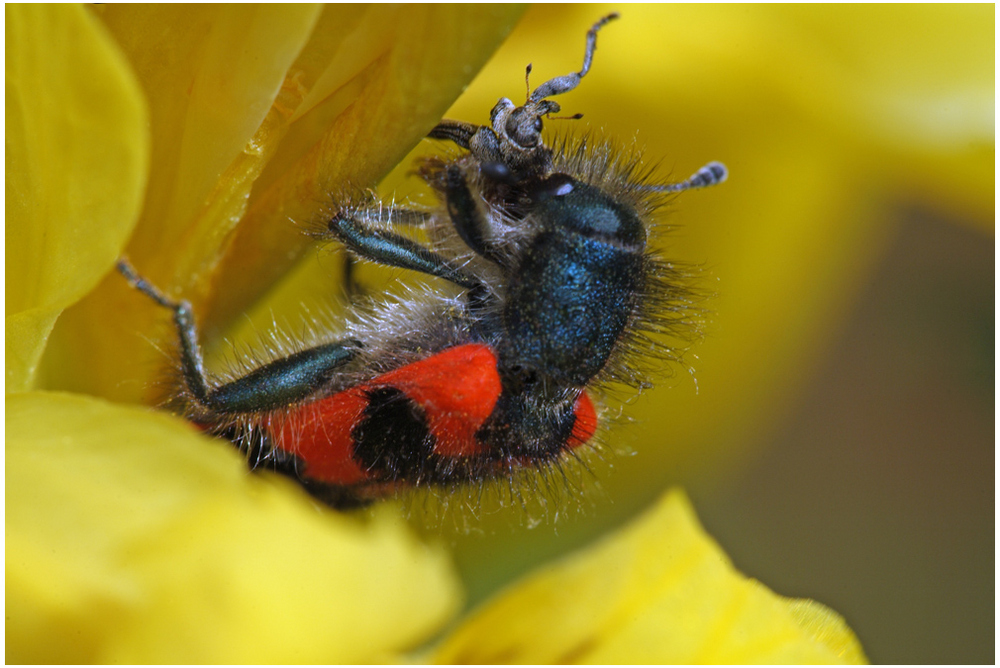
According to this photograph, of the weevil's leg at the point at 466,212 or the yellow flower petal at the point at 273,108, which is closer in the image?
the yellow flower petal at the point at 273,108

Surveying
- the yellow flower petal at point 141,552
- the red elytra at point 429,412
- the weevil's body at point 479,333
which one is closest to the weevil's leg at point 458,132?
the weevil's body at point 479,333

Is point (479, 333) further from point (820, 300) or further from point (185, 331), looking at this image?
point (820, 300)

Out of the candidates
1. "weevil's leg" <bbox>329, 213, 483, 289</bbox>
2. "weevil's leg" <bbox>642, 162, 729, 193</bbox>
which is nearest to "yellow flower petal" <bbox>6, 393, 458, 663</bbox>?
"weevil's leg" <bbox>329, 213, 483, 289</bbox>

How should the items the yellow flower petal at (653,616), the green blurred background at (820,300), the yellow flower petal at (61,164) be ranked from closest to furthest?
the yellow flower petal at (61,164)
the yellow flower petal at (653,616)
the green blurred background at (820,300)

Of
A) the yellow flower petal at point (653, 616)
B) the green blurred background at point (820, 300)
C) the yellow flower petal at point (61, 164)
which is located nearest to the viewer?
the yellow flower petal at point (61, 164)

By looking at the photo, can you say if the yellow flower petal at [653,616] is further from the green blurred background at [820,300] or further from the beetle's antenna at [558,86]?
the beetle's antenna at [558,86]
